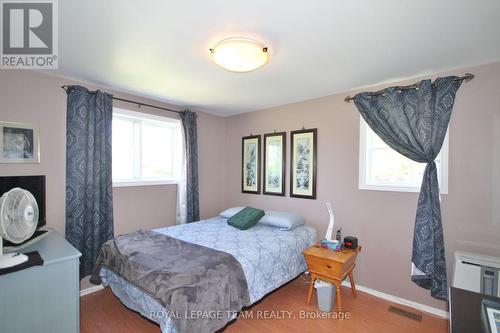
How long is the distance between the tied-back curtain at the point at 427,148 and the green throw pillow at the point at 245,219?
1.80 m

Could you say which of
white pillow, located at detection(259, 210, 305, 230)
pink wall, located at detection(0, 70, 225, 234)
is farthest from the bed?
pink wall, located at detection(0, 70, 225, 234)

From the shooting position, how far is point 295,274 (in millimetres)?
2824

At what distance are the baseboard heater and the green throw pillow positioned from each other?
82.7 inches

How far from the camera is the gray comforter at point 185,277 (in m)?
1.70

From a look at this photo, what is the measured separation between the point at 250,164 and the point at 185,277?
2.51 m

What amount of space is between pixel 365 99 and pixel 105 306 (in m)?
3.69

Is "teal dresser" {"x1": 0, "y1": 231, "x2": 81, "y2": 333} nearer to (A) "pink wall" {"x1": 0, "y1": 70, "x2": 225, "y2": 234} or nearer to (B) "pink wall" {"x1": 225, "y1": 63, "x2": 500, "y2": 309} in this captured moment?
(A) "pink wall" {"x1": 0, "y1": 70, "x2": 225, "y2": 234}

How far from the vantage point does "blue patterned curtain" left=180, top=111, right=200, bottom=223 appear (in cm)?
377

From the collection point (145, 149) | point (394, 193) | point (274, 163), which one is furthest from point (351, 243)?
point (145, 149)

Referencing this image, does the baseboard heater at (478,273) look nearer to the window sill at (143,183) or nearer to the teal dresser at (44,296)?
the teal dresser at (44,296)

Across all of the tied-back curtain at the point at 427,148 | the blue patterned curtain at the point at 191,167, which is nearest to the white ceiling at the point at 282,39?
the tied-back curtain at the point at 427,148

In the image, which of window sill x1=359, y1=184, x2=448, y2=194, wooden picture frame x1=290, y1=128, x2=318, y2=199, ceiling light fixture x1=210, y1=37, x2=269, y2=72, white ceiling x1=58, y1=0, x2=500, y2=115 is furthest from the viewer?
wooden picture frame x1=290, y1=128, x2=318, y2=199

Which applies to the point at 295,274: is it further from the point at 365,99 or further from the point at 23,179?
the point at 23,179

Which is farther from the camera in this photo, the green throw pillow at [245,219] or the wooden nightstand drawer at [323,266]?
the green throw pillow at [245,219]
